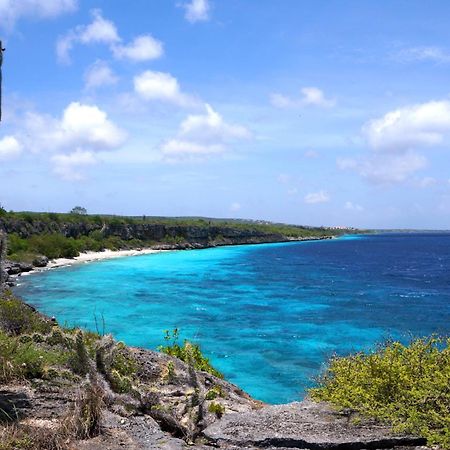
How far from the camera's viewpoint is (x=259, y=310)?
4122 centimetres

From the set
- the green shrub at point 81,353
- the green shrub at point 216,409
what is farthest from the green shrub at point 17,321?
the green shrub at point 216,409

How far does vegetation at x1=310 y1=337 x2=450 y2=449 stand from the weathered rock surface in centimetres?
24

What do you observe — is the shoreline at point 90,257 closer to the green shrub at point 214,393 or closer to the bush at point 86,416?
the green shrub at point 214,393

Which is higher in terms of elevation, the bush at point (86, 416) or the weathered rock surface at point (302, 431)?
the bush at point (86, 416)

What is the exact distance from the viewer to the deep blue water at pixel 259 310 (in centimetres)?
2638

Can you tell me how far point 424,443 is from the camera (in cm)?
730

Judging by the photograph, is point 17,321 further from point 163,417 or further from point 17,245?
point 17,245

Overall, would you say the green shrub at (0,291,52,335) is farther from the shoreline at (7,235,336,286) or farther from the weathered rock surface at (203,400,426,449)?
the shoreline at (7,235,336,286)

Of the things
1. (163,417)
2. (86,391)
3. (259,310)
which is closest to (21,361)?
(86,391)

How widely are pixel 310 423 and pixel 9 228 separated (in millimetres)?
86540

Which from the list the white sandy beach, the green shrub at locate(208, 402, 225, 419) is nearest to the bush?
the green shrub at locate(208, 402, 225, 419)

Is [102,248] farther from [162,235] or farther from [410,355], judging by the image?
[410,355]

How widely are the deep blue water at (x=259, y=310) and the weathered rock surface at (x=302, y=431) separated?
7835 millimetres

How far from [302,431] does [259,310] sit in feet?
110
